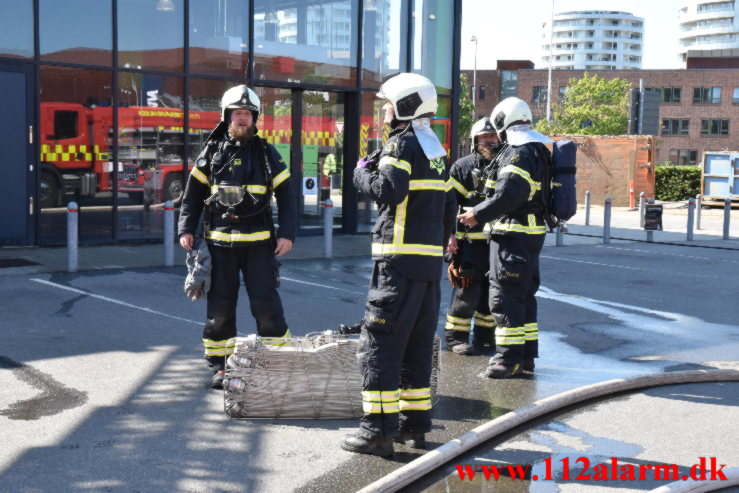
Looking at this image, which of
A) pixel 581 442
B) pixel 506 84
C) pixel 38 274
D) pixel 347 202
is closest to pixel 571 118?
pixel 506 84

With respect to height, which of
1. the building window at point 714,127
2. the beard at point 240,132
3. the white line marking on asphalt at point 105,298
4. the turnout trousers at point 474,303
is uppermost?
the building window at point 714,127

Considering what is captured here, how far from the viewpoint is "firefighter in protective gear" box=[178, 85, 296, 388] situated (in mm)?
6164

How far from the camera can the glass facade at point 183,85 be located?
46.1 feet

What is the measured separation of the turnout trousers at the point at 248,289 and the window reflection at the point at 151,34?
938cm

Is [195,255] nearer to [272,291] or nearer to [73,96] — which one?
[272,291]

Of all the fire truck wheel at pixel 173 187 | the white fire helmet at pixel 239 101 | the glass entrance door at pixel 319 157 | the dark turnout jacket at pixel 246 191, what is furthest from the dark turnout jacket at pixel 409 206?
the glass entrance door at pixel 319 157

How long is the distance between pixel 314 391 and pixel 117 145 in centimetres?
1003

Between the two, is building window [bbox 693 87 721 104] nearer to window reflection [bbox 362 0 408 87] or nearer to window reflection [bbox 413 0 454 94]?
window reflection [bbox 413 0 454 94]

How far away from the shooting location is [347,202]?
1738 centimetres

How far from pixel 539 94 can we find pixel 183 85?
79216 mm

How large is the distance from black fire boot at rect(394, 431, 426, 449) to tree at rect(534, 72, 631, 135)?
206 ft

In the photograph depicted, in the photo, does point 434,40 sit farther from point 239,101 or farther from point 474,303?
point 239,101

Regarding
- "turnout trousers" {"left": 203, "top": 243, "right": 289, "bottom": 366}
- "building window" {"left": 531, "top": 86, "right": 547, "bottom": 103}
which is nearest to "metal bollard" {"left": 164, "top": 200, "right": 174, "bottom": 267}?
"turnout trousers" {"left": 203, "top": 243, "right": 289, "bottom": 366}

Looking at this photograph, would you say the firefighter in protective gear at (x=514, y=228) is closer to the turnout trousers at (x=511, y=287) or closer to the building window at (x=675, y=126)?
the turnout trousers at (x=511, y=287)
